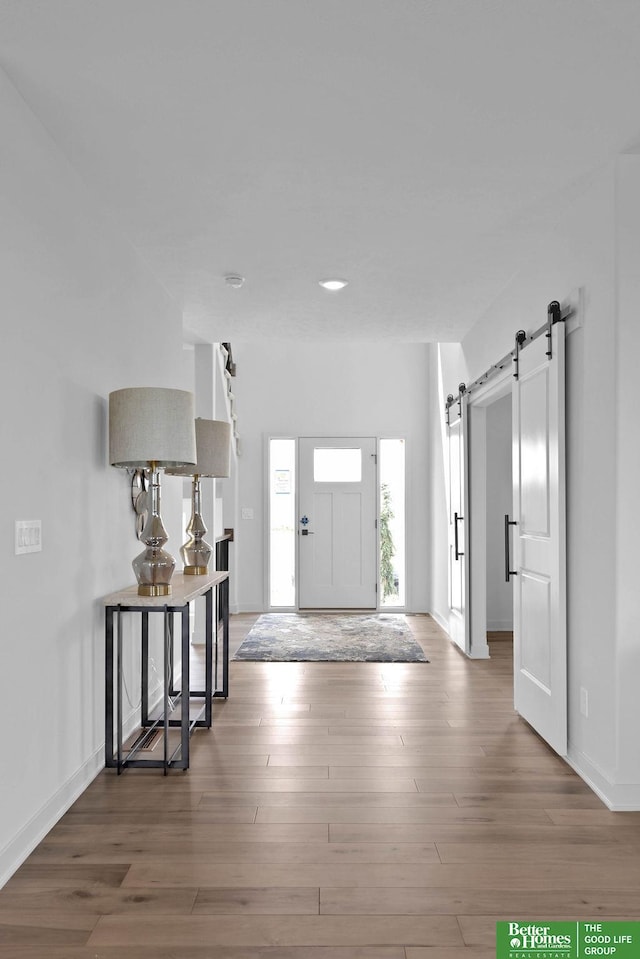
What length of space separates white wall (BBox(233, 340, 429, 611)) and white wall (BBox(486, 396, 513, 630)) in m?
1.12

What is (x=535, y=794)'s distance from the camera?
2975 mm

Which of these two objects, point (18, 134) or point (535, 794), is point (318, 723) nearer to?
point (535, 794)

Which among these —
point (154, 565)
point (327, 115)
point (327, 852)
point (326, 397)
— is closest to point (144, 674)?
point (154, 565)

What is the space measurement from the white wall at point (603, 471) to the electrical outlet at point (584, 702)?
27 millimetres

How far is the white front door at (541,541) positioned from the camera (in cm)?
336

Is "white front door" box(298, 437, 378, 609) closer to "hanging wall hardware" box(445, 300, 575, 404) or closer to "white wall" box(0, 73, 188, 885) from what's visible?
"hanging wall hardware" box(445, 300, 575, 404)

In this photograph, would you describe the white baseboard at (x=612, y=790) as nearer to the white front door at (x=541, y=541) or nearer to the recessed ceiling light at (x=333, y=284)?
the white front door at (x=541, y=541)

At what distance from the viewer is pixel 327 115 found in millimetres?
2592

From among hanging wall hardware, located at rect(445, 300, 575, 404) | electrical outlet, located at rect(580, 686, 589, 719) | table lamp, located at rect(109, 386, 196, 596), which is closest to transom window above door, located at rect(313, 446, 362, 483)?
hanging wall hardware, located at rect(445, 300, 575, 404)

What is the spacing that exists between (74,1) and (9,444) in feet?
4.20

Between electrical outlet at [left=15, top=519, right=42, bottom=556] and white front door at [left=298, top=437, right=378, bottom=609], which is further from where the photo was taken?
white front door at [left=298, top=437, right=378, bottom=609]

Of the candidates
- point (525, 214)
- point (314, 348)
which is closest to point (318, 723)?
point (525, 214)

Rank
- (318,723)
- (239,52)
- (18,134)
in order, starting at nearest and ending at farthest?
(239,52) < (18,134) < (318,723)

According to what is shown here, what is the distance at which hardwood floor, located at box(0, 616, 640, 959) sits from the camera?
200cm
